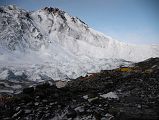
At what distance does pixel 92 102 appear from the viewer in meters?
11.2

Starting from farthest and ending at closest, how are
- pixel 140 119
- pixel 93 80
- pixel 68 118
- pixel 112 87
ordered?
pixel 93 80, pixel 112 87, pixel 68 118, pixel 140 119

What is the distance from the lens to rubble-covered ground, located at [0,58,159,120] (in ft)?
32.4

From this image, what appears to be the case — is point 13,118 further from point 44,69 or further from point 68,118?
point 44,69

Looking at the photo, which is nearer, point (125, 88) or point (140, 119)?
point (140, 119)

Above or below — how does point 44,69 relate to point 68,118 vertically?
above

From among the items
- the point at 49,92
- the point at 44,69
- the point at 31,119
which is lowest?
the point at 31,119

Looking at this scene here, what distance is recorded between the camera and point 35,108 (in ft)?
36.9

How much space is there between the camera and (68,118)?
1007 cm

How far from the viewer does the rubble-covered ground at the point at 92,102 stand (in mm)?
9875

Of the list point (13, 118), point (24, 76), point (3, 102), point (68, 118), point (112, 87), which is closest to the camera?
point (68, 118)

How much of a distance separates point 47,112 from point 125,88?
422 cm

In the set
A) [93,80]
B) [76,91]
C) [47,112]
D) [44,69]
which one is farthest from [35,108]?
[44,69]

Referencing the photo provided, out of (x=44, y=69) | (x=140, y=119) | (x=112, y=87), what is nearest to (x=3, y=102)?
(x=112, y=87)

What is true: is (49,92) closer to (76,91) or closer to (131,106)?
(76,91)
